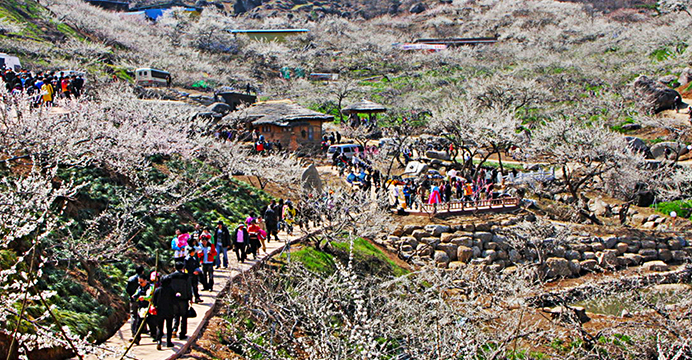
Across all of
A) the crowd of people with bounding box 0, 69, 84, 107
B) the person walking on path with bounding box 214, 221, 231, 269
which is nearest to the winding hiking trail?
the person walking on path with bounding box 214, 221, 231, 269

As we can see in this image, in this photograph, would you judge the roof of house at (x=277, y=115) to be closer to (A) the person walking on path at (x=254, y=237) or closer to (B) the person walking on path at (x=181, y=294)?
(A) the person walking on path at (x=254, y=237)

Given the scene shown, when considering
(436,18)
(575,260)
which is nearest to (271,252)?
(575,260)

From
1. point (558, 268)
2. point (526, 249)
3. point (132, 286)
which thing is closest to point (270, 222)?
point (132, 286)

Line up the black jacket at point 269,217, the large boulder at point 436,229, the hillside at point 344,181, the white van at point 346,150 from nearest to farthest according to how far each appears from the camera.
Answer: the hillside at point 344,181 < the black jacket at point 269,217 < the large boulder at point 436,229 < the white van at point 346,150

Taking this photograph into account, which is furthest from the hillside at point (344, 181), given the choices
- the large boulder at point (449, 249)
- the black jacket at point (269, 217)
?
the black jacket at point (269, 217)

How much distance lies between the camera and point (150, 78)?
4369 cm

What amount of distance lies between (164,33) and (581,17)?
53.4m

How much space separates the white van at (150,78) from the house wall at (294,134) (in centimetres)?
1378

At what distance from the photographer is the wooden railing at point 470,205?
23.0 meters

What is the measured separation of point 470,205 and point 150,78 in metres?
27.8

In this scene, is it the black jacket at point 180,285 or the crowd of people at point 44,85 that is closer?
the black jacket at point 180,285

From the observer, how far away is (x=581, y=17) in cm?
8512

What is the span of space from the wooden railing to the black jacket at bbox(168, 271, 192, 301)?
13689 mm

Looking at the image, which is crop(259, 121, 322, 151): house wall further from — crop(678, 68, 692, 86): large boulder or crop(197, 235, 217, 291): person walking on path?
crop(678, 68, 692, 86): large boulder
